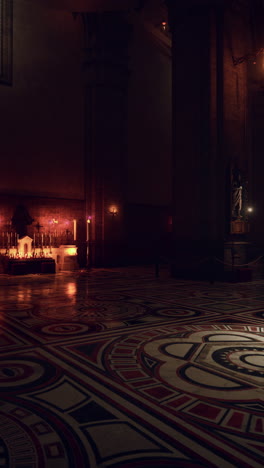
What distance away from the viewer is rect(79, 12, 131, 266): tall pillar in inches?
578

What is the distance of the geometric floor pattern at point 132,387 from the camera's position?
2.09 m

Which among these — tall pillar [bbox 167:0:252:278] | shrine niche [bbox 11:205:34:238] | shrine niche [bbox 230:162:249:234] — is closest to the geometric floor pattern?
tall pillar [bbox 167:0:252:278]

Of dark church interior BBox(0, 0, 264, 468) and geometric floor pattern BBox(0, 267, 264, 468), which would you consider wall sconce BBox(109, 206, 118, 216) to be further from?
geometric floor pattern BBox(0, 267, 264, 468)

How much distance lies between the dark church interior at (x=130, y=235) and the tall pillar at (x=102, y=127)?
0.05 meters

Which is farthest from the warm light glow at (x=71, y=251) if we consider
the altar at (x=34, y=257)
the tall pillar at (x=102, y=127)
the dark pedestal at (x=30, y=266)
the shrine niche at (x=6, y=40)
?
the shrine niche at (x=6, y=40)

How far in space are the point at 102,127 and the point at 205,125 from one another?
5.37m

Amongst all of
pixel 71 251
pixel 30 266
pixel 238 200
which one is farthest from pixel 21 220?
pixel 238 200

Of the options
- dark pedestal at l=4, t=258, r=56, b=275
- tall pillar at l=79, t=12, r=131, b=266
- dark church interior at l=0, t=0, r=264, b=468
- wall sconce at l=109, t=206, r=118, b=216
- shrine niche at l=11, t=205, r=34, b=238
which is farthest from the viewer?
wall sconce at l=109, t=206, r=118, b=216

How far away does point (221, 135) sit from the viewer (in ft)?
34.3

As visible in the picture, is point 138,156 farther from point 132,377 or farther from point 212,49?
point 132,377

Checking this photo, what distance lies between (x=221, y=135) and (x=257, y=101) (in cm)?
773

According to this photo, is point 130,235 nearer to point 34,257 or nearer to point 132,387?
point 34,257

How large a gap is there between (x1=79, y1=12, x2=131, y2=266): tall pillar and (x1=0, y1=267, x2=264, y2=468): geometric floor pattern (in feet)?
Result: 28.6

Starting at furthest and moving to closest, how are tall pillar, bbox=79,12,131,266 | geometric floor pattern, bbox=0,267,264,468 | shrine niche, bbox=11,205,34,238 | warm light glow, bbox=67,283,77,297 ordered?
1. tall pillar, bbox=79,12,131,266
2. shrine niche, bbox=11,205,34,238
3. warm light glow, bbox=67,283,77,297
4. geometric floor pattern, bbox=0,267,264,468
